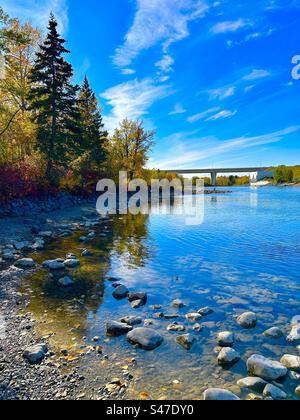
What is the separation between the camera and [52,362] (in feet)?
14.6

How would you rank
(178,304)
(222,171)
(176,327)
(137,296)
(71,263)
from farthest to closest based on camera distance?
(222,171) < (71,263) < (137,296) < (178,304) < (176,327)

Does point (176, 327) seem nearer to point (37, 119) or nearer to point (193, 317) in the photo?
point (193, 317)

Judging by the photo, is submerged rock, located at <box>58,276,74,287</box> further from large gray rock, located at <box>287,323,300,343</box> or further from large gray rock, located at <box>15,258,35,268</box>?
large gray rock, located at <box>287,323,300,343</box>

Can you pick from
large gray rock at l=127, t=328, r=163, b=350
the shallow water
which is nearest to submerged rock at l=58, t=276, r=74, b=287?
the shallow water

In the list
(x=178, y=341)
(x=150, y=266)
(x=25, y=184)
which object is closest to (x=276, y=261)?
(x=150, y=266)

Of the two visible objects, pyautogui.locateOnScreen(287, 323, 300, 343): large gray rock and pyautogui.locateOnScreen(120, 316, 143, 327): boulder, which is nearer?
pyautogui.locateOnScreen(287, 323, 300, 343): large gray rock

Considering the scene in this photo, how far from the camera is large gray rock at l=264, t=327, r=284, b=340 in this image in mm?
5426

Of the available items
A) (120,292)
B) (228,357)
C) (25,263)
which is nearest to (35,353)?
(120,292)

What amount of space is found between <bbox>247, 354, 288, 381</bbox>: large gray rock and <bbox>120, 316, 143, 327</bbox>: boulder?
2.55m

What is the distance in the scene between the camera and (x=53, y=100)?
25516 mm

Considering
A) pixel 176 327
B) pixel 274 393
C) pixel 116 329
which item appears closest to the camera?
pixel 274 393

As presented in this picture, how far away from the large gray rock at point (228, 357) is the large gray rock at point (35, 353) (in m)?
3.19

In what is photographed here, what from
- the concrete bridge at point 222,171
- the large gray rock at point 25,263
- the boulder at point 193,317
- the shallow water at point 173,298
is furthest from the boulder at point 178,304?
the concrete bridge at point 222,171

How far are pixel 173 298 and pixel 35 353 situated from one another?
12.9ft
